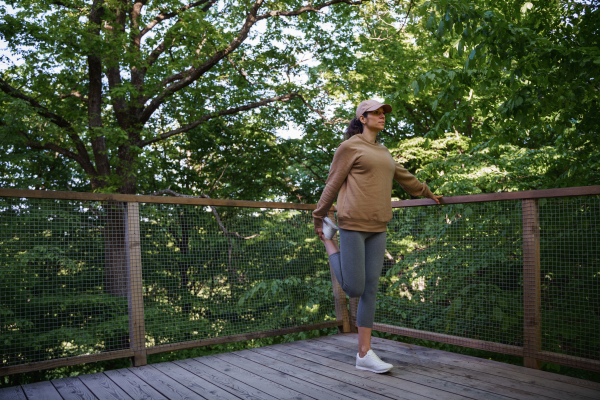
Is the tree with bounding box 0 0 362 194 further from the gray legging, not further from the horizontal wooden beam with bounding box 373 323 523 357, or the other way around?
the gray legging

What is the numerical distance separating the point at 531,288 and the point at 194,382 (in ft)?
6.89

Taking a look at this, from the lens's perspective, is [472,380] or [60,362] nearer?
[472,380]

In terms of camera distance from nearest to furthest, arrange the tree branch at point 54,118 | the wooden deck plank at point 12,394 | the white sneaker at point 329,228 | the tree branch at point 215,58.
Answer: the wooden deck plank at point 12,394 → the white sneaker at point 329,228 → the tree branch at point 54,118 → the tree branch at point 215,58

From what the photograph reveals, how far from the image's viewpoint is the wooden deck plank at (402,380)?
2.29m

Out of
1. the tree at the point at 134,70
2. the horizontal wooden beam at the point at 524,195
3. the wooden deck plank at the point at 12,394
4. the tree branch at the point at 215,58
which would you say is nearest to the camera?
the wooden deck plank at the point at 12,394

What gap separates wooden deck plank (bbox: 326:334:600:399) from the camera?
7.72ft

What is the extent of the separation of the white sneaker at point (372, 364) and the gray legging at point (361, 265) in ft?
0.59

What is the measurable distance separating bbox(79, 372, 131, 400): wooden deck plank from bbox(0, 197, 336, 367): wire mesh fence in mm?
302

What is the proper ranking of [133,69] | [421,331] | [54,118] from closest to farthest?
1. [421,331]
2. [54,118]
3. [133,69]

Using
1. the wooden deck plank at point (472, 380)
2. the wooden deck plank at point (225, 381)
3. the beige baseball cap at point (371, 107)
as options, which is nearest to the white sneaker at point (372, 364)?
the wooden deck plank at point (472, 380)

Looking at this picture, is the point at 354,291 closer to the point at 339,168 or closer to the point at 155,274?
the point at 339,168

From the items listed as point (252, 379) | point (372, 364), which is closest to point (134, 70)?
point (252, 379)

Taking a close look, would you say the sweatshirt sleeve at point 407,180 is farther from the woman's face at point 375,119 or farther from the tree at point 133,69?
the tree at point 133,69

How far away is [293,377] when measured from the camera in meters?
2.66
